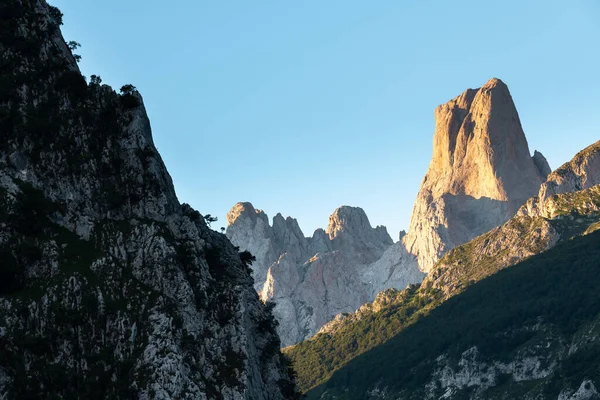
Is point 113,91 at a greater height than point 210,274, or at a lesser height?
greater

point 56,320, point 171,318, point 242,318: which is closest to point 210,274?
point 242,318

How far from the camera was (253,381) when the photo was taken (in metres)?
95.5

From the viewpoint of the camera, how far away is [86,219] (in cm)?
9488

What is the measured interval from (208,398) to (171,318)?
8.97 metres

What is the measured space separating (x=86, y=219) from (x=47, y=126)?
11730 millimetres

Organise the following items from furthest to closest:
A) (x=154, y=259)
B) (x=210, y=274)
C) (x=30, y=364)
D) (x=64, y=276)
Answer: (x=210, y=274) < (x=154, y=259) < (x=64, y=276) < (x=30, y=364)

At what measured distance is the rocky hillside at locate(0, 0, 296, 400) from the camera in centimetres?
8362

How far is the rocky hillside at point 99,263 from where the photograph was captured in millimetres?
83625

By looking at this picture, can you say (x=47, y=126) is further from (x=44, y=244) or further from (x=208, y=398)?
(x=208, y=398)

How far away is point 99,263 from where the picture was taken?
90500 mm

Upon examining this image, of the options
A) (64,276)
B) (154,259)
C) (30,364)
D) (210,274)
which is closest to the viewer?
(30,364)

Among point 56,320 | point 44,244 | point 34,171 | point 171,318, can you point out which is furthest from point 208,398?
point 34,171

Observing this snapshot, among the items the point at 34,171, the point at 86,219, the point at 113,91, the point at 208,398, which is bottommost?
the point at 208,398

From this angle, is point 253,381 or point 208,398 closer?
point 208,398
